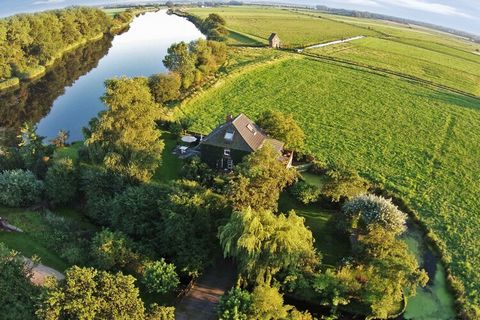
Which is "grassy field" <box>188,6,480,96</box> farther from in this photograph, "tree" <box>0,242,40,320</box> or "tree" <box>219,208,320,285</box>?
"tree" <box>0,242,40,320</box>

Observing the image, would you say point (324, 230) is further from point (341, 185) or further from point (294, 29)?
point (294, 29)

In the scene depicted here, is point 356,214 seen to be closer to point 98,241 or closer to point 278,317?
point 278,317

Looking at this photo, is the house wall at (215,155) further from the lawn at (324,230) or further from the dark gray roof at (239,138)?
the lawn at (324,230)

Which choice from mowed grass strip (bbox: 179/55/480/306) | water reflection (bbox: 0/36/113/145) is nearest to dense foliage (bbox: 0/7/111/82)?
water reflection (bbox: 0/36/113/145)

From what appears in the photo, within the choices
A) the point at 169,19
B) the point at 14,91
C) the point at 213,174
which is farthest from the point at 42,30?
the point at 169,19

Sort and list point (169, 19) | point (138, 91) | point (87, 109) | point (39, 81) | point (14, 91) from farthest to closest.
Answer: point (169, 19) → point (39, 81) → point (14, 91) → point (87, 109) → point (138, 91)

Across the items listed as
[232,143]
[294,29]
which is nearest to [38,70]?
[232,143]

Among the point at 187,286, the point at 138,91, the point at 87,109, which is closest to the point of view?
the point at 187,286
